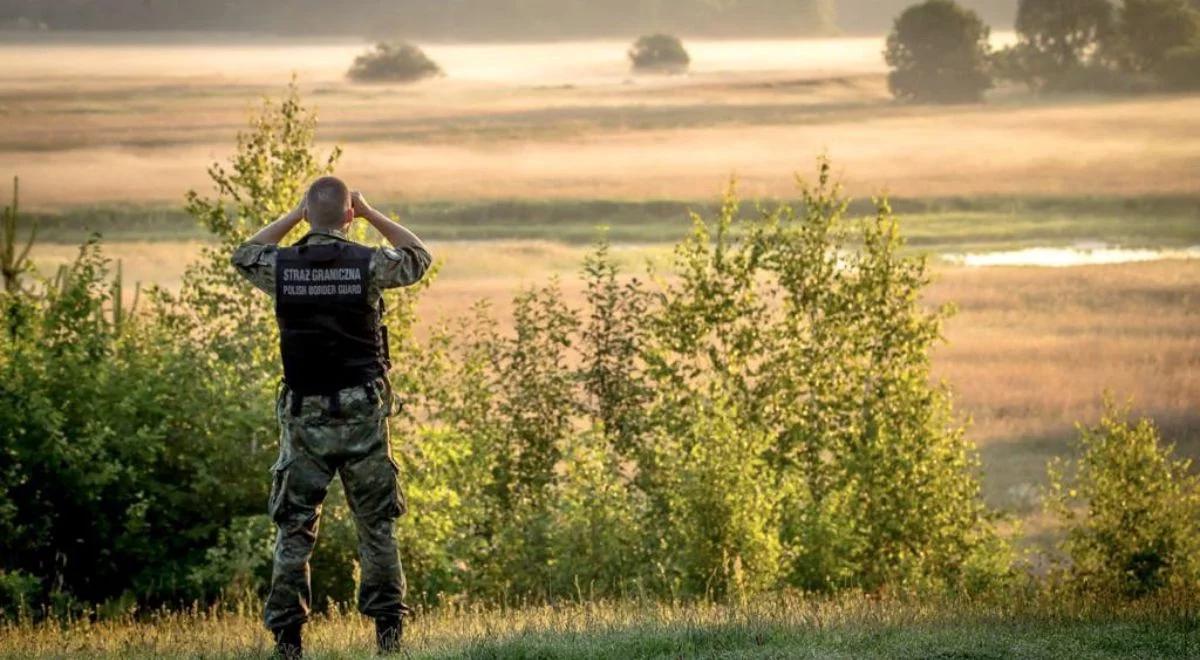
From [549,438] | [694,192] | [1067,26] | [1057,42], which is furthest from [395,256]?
[1067,26]

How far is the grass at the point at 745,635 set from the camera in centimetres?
799

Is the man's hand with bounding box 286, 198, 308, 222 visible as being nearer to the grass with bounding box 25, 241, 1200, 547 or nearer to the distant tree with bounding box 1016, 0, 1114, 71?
the grass with bounding box 25, 241, 1200, 547

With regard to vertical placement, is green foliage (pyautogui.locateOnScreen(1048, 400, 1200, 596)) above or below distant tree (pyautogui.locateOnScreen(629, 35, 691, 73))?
below

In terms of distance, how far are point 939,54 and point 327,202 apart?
3125 inches

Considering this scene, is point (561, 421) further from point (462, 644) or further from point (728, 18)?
point (728, 18)

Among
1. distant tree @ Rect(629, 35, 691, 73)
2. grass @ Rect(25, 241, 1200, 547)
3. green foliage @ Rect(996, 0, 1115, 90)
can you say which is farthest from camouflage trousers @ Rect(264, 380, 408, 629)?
distant tree @ Rect(629, 35, 691, 73)

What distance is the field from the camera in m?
9.12

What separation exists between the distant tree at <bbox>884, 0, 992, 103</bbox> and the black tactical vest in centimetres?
7842

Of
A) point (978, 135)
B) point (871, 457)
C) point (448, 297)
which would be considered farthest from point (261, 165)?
point (978, 135)

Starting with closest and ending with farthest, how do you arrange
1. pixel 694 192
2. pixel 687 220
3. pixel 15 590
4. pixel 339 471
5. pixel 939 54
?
pixel 339 471 → pixel 15 590 → pixel 687 220 → pixel 694 192 → pixel 939 54

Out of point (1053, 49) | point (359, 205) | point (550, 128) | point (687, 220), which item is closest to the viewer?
point (359, 205)

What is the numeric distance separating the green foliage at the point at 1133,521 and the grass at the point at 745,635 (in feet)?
25.5

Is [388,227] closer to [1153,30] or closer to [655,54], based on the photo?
[1153,30]

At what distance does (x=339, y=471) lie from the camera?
814cm
